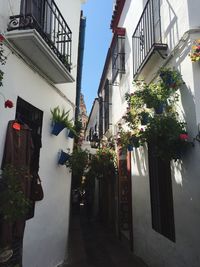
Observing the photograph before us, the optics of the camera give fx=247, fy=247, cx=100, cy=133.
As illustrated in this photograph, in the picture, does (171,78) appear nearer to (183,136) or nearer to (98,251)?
(183,136)

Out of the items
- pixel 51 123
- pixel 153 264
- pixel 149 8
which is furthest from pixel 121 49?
pixel 153 264

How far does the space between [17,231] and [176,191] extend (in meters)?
2.83

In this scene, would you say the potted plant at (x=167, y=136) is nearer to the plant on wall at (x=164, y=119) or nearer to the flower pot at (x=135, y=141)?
the plant on wall at (x=164, y=119)

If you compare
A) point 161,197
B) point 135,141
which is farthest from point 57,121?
point 161,197

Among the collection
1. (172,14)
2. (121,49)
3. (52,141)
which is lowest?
(52,141)

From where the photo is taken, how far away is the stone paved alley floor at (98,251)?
6.41 metres

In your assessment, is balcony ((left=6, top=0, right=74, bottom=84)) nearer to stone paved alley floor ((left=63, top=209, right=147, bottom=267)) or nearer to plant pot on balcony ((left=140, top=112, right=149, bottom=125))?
plant pot on balcony ((left=140, top=112, right=149, bottom=125))

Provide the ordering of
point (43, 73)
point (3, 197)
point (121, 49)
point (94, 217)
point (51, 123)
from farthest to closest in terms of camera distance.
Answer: point (94, 217), point (121, 49), point (51, 123), point (43, 73), point (3, 197)

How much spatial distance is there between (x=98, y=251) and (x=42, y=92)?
5.14 metres

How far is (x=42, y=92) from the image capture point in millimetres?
5293

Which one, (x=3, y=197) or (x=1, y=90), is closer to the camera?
(x=3, y=197)

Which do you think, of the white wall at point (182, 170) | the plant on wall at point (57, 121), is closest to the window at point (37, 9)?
the plant on wall at point (57, 121)

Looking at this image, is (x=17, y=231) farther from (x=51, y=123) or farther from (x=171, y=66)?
(x=171, y=66)

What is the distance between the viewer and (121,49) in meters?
9.10
